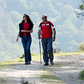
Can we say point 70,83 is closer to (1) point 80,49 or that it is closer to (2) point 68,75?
(2) point 68,75

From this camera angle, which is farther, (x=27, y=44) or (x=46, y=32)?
(x=27, y=44)

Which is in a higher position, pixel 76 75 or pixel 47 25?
pixel 47 25

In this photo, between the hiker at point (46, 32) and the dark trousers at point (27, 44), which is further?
the dark trousers at point (27, 44)

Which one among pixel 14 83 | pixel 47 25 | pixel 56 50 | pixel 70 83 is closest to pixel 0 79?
pixel 14 83

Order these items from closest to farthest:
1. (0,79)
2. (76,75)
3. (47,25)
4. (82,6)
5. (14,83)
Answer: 1. (14,83)
2. (0,79)
3. (76,75)
4. (47,25)
5. (82,6)

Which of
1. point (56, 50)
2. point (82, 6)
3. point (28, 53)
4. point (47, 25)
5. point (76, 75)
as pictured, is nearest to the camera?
point (76, 75)

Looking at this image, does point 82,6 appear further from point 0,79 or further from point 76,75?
point 0,79

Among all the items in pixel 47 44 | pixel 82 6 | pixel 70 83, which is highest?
pixel 82 6

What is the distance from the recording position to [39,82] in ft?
34.5

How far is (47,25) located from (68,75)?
14.5 ft

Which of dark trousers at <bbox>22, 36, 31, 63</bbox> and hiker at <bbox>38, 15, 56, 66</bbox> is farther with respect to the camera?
dark trousers at <bbox>22, 36, 31, 63</bbox>

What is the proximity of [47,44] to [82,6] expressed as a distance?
7.24 m

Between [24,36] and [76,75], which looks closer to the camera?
[76,75]

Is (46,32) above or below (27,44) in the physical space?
above
